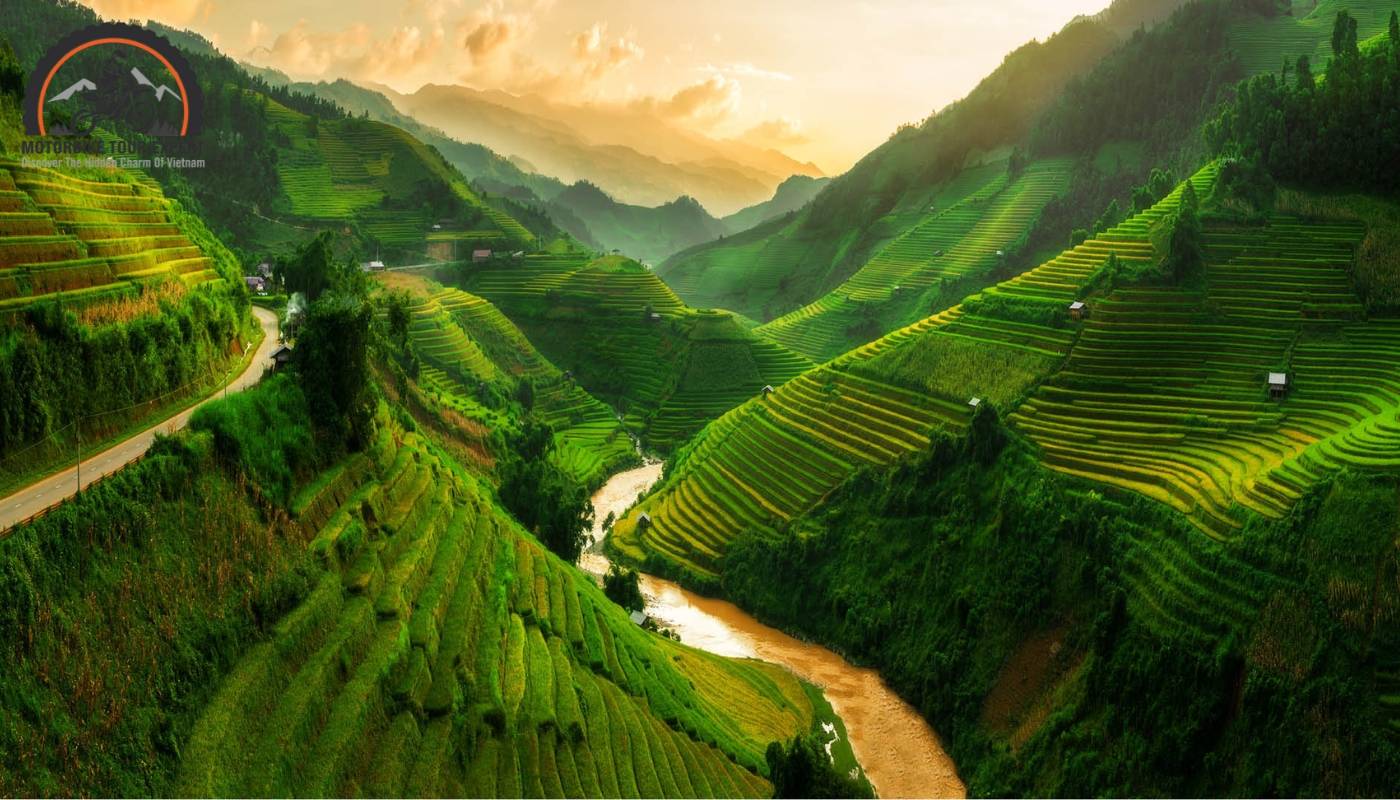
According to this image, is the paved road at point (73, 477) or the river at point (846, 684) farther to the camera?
the river at point (846, 684)

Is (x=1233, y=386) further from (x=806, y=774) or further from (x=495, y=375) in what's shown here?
(x=495, y=375)

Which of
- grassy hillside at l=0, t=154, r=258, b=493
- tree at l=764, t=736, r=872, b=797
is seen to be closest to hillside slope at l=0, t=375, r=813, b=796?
tree at l=764, t=736, r=872, b=797

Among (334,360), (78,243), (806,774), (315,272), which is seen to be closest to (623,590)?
(806,774)

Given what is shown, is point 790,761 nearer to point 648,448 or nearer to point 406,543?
point 406,543

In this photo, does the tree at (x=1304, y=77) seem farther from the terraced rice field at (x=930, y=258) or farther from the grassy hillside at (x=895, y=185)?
the grassy hillside at (x=895, y=185)

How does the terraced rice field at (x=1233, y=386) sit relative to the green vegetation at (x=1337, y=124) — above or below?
below

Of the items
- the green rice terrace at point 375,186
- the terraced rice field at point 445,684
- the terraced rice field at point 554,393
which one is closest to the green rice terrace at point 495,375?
the terraced rice field at point 554,393

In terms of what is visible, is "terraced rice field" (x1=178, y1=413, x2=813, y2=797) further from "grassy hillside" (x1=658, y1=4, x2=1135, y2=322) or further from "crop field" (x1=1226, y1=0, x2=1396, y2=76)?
"grassy hillside" (x1=658, y1=4, x2=1135, y2=322)
